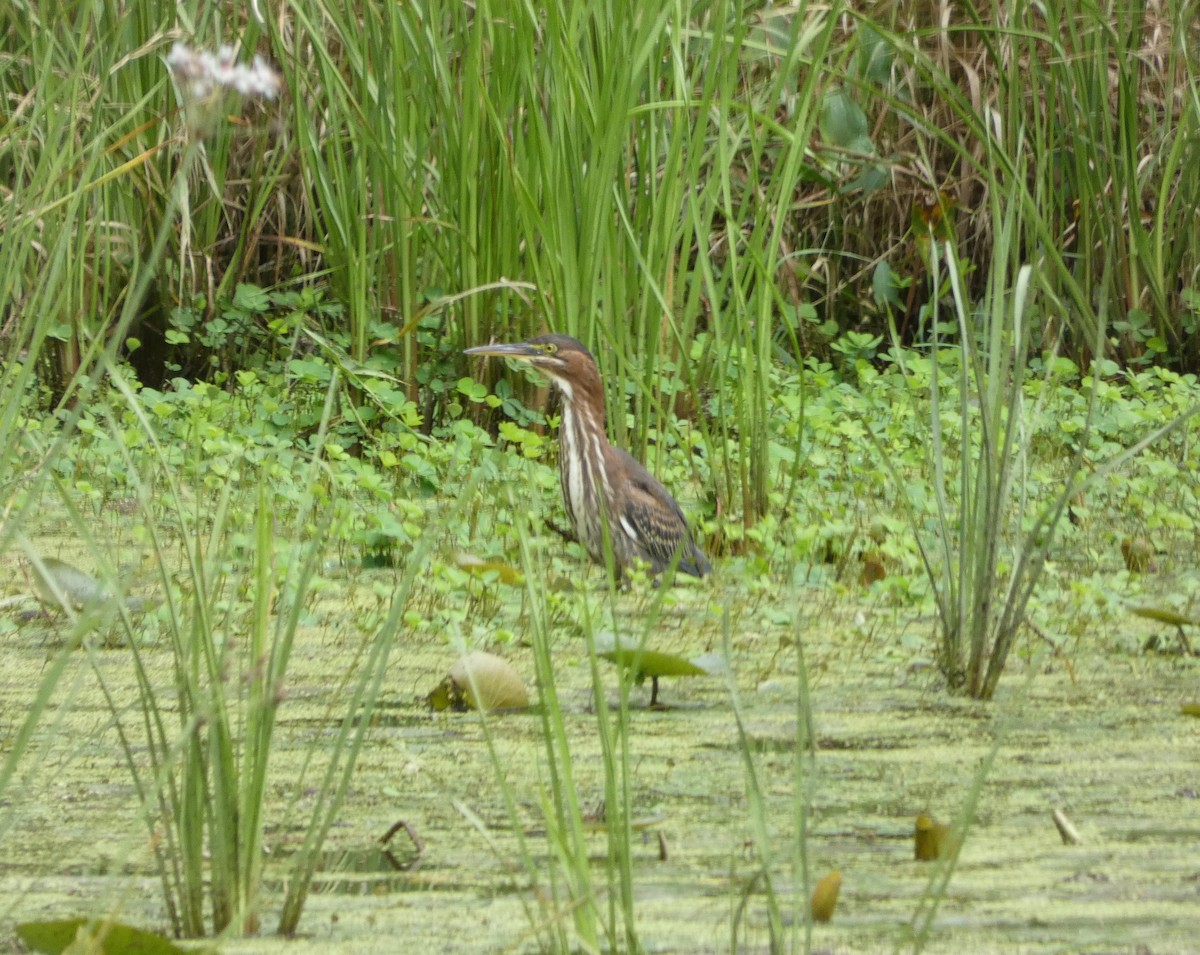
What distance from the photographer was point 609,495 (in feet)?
15.0

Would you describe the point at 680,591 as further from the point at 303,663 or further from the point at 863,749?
the point at 863,749

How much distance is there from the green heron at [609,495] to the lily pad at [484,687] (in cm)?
152

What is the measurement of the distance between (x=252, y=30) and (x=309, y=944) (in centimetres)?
411

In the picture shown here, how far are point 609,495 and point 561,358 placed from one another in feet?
1.58

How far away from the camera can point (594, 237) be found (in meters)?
4.75

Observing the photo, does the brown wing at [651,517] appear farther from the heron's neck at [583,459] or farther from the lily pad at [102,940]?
the lily pad at [102,940]

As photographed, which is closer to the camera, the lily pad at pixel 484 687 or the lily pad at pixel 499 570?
the lily pad at pixel 484 687

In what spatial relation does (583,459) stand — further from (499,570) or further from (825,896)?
(825,896)

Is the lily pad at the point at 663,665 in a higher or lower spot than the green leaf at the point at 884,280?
higher

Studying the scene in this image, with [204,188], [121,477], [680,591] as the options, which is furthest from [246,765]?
[204,188]

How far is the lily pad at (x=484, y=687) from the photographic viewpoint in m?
2.87

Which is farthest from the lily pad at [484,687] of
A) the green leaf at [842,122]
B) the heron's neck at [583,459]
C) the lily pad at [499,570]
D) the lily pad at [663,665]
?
the green leaf at [842,122]

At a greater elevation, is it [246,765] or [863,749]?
[246,765]

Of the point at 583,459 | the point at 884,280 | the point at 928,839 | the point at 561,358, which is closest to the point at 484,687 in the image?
the point at 928,839
